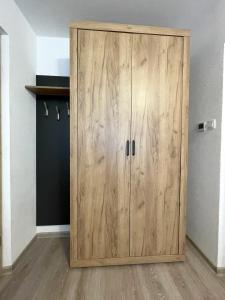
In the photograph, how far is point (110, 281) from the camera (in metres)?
1.82

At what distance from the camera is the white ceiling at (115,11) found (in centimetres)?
202

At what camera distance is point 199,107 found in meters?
2.29

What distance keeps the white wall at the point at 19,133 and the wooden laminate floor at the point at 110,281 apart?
269mm

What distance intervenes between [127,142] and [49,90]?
112 cm

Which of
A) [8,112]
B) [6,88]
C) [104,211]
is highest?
[6,88]

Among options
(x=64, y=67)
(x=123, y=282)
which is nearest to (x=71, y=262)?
(x=123, y=282)

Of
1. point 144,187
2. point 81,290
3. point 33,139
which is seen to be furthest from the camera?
point 33,139

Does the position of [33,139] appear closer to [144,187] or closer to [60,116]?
[60,116]

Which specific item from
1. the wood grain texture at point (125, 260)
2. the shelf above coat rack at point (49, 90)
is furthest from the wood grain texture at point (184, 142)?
the shelf above coat rack at point (49, 90)

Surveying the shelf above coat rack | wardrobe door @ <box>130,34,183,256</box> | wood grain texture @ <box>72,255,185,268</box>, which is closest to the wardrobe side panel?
wood grain texture @ <box>72,255,185,268</box>

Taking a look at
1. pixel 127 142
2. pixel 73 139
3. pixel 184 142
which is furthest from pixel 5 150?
pixel 184 142

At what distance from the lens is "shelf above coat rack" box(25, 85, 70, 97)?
2.25 m

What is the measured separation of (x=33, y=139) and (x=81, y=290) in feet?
5.56

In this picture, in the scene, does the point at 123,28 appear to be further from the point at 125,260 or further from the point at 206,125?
the point at 125,260
